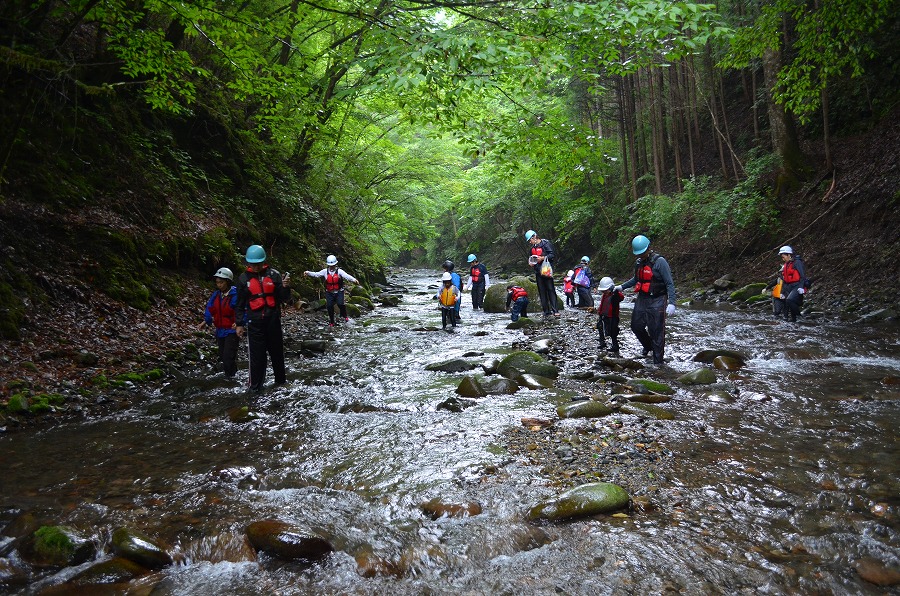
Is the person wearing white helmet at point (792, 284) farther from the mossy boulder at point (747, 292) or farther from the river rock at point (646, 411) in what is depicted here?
the river rock at point (646, 411)

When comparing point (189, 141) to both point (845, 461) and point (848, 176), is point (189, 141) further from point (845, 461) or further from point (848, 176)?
point (848, 176)

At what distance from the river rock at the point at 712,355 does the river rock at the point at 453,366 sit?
3644 millimetres

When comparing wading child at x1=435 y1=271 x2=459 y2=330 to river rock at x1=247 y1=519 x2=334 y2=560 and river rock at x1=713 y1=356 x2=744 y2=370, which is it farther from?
river rock at x1=247 y1=519 x2=334 y2=560

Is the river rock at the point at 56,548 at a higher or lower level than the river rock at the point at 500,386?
higher

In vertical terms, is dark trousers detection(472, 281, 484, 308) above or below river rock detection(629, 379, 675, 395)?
above

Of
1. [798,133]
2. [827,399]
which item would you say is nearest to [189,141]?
[827,399]

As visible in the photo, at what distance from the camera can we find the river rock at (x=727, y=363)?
7.68 metres

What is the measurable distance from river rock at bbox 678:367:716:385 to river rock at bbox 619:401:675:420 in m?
Result: 1.36

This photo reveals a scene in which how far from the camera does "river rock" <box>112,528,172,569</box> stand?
3.11 meters

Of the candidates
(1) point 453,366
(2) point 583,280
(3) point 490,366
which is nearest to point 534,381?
(3) point 490,366

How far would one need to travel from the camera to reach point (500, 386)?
23.2 feet

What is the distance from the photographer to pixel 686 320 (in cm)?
1277

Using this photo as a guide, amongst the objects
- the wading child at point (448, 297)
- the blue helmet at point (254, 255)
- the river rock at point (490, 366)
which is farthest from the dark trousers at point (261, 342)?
the wading child at point (448, 297)

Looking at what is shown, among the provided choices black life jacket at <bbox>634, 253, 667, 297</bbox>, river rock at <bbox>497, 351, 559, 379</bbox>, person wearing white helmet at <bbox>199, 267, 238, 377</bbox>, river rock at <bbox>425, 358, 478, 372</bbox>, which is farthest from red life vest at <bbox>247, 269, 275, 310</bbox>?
black life jacket at <bbox>634, 253, 667, 297</bbox>
